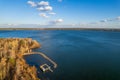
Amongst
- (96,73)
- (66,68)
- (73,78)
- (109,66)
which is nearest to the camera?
(73,78)

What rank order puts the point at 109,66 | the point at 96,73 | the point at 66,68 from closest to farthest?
the point at 96,73 → the point at 66,68 → the point at 109,66

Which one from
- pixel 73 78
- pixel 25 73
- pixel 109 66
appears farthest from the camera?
pixel 109 66

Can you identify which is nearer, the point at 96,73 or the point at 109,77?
the point at 109,77

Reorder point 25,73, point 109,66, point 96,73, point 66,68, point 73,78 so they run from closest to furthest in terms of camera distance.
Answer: point 25,73
point 73,78
point 96,73
point 66,68
point 109,66

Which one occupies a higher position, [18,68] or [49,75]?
[18,68]

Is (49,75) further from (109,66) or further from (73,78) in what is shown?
(109,66)

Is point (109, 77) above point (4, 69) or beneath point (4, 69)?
beneath

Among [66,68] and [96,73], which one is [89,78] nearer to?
[96,73]

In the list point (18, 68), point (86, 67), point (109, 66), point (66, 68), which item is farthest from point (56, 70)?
point (109, 66)

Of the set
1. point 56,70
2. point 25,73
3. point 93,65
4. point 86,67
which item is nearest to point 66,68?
point 56,70
